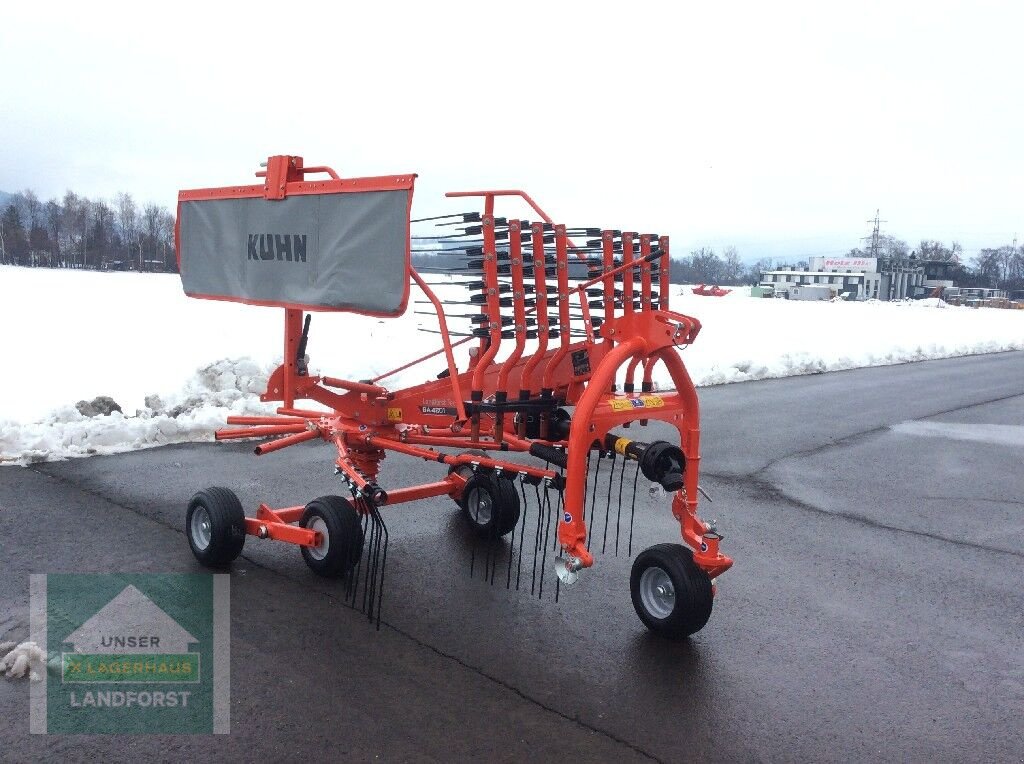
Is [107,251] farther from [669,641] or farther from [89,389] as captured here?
[669,641]

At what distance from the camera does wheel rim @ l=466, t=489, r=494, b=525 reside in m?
6.72

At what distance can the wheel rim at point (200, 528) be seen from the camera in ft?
19.1

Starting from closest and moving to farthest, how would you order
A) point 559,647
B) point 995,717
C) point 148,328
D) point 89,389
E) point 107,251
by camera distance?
point 995,717 < point 559,647 < point 89,389 < point 148,328 < point 107,251

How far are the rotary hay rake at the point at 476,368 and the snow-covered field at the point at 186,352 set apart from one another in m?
0.71

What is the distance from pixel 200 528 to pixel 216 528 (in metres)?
0.31

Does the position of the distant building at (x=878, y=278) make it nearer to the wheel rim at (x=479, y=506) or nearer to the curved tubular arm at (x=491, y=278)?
the wheel rim at (x=479, y=506)

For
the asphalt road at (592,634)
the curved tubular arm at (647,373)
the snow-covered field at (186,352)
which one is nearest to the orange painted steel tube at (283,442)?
the asphalt road at (592,634)

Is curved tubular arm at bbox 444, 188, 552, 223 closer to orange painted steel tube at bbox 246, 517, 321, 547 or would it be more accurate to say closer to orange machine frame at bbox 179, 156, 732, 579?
orange machine frame at bbox 179, 156, 732, 579

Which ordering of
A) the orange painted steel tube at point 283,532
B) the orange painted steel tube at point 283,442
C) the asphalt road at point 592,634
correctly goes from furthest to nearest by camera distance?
the orange painted steel tube at point 283,442, the orange painted steel tube at point 283,532, the asphalt road at point 592,634

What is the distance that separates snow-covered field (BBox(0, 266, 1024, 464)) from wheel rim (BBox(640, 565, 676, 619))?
2101 mm

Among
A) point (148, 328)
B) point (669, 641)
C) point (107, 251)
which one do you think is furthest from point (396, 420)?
point (107, 251)

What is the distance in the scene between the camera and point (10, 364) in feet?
43.5

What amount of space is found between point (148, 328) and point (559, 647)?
17.0 meters

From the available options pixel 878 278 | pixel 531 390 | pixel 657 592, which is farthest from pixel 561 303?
pixel 878 278
